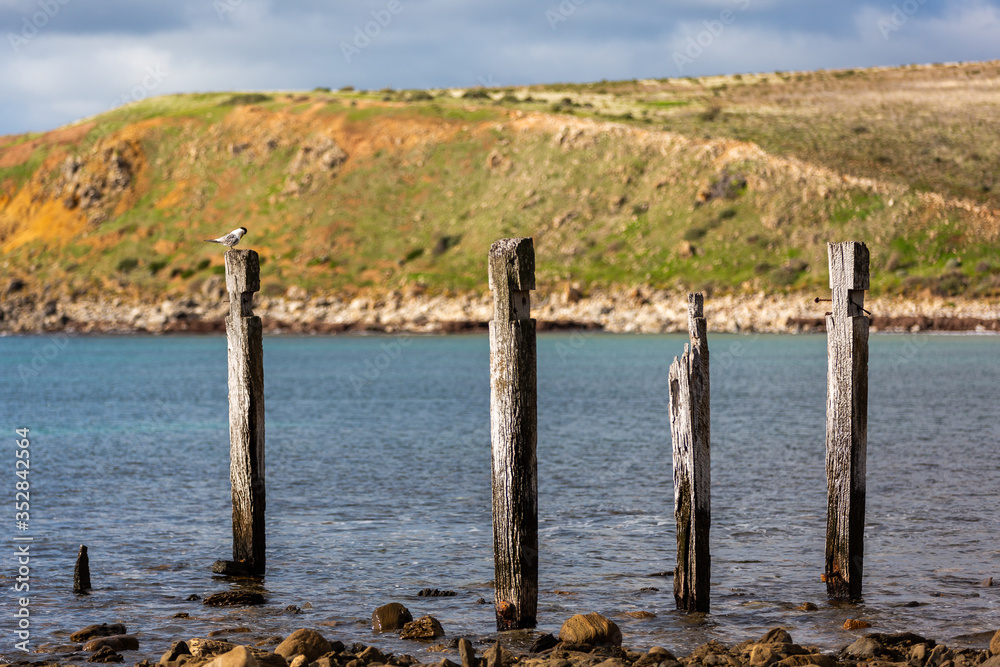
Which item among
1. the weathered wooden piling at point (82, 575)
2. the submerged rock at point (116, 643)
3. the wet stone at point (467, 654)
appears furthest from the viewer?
the weathered wooden piling at point (82, 575)

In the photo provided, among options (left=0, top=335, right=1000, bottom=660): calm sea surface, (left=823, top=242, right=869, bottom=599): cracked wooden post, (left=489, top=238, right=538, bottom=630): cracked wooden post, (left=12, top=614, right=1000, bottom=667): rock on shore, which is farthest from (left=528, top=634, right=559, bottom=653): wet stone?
(left=823, top=242, right=869, bottom=599): cracked wooden post

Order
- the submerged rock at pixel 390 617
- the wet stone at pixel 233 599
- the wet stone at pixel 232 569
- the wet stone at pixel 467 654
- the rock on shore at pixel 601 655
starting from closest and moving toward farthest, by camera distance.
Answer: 1. the rock on shore at pixel 601 655
2. the wet stone at pixel 467 654
3. the submerged rock at pixel 390 617
4. the wet stone at pixel 233 599
5. the wet stone at pixel 232 569

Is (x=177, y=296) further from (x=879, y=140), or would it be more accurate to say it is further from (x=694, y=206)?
(x=879, y=140)

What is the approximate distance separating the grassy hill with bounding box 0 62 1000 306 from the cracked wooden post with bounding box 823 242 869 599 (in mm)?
66574

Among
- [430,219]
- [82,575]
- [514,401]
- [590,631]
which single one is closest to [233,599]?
[82,575]

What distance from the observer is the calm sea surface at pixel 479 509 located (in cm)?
1212

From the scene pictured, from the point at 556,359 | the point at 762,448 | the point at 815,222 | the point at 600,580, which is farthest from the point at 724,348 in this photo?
the point at 600,580

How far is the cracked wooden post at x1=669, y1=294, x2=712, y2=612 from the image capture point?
1106cm

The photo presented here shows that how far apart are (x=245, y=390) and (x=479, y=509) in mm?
7001

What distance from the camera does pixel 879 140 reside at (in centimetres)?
9531

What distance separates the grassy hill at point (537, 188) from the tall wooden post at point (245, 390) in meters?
67.2

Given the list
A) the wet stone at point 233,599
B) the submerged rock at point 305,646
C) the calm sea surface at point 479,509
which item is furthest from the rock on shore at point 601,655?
the wet stone at point 233,599

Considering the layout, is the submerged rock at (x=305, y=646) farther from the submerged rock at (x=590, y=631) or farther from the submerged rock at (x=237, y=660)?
the submerged rock at (x=590, y=631)

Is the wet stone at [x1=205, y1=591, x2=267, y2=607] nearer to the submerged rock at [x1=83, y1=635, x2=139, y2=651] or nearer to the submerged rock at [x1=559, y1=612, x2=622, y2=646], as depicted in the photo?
the submerged rock at [x1=83, y1=635, x2=139, y2=651]
